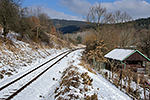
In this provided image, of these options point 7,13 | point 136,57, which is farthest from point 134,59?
point 7,13

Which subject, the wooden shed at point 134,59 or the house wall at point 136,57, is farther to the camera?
the house wall at point 136,57

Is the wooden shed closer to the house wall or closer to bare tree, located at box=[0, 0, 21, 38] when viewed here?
the house wall

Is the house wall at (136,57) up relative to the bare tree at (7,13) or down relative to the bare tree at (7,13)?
down

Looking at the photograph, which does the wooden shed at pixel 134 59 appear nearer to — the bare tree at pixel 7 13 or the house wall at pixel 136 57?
the house wall at pixel 136 57

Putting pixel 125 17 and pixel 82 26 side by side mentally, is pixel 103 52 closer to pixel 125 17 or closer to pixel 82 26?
pixel 82 26

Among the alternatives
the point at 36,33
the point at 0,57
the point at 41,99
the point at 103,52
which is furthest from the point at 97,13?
the point at 41,99

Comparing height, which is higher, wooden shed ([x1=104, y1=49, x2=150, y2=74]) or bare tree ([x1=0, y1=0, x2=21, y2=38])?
bare tree ([x1=0, y1=0, x2=21, y2=38])

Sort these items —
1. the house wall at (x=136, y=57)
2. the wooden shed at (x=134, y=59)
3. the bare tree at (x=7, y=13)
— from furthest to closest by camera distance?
the house wall at (x=136, y=57) → the wooden shed at (x=134, y=59) → the bare tree at (x=7, y=13)

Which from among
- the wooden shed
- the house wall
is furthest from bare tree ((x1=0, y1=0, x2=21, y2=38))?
the house wall

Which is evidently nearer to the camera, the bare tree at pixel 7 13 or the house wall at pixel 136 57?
the bare tree at pixel 7 13

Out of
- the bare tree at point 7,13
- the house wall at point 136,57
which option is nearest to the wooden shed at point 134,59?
the house wall at point 136,57

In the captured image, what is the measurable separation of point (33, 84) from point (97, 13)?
22406 millimetres

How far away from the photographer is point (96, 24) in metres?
25.0

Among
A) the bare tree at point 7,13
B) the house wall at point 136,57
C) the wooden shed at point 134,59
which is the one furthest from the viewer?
the house wall at point 136,57
